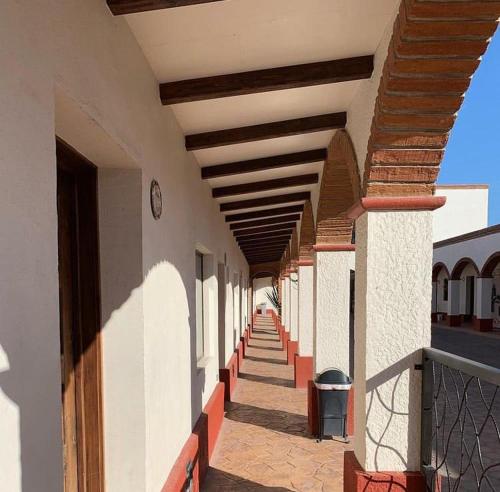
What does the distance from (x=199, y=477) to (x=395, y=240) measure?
2853 mm

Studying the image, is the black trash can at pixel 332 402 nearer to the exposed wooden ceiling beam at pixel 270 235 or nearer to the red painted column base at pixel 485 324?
the exposed wooden ceiling beam at pixel 270 235

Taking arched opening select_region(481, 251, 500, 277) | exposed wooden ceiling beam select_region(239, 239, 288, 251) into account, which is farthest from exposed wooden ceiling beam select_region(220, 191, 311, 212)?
arched opening select_region(481, 251, 500, 277)

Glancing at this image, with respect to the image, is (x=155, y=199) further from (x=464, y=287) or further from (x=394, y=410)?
(x=464, y=287)

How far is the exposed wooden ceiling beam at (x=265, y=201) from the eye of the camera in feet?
20.8

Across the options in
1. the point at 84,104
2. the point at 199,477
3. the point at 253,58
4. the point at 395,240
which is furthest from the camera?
the point at 199,477

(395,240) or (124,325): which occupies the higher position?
(395,240)

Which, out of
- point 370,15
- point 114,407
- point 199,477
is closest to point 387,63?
point 370,15

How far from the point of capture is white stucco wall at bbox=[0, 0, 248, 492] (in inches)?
42.3

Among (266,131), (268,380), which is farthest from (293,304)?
(266,131)

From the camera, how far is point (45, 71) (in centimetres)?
126

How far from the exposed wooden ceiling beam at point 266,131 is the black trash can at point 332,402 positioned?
9.99ft

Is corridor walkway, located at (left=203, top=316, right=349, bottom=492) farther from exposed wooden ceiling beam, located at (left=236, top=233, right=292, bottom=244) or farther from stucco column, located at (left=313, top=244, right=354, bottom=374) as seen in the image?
exposed wooden ceiling beam, located at (left=236, top=233, right=292, bottom=244)

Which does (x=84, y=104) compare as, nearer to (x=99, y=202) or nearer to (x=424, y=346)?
(x=99, y=202)

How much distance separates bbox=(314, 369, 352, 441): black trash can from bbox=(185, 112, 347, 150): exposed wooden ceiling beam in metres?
3.04
